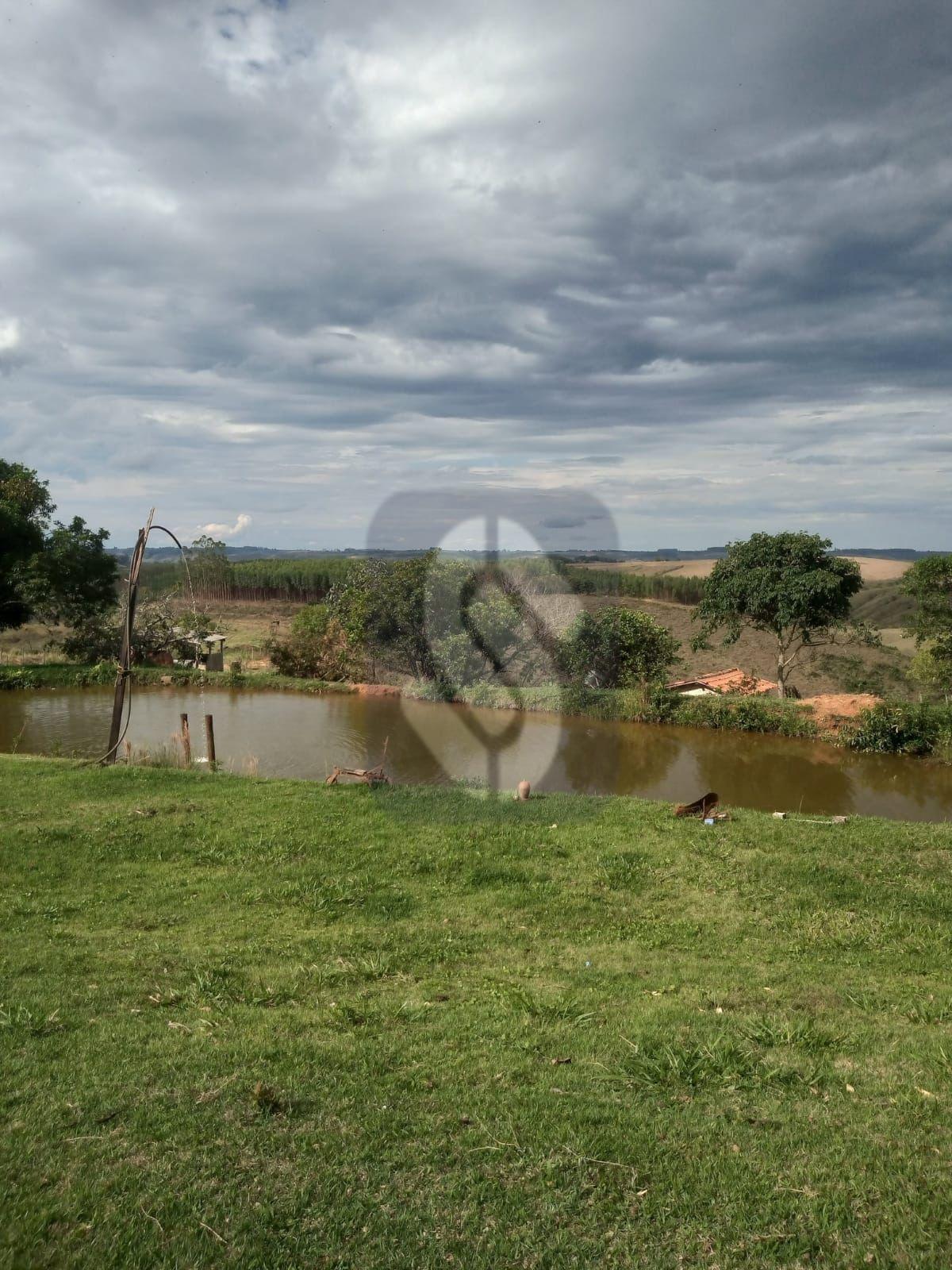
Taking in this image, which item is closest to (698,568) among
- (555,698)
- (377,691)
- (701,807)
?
(555,698)

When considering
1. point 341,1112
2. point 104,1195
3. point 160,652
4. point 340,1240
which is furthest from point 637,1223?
point 160,652

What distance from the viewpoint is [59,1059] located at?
3885mm

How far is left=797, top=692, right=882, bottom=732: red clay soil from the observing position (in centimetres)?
1850

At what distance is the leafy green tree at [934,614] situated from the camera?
20594mm

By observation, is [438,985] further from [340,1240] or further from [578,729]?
[578,729]

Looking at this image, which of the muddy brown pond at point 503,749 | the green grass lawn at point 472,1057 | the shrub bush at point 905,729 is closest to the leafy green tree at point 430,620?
the muddy brown pond at point 503,749

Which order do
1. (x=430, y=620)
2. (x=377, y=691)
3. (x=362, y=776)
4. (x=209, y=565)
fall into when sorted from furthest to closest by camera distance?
(x=209, y=565) < (x=377, y=691) < (x=430, y=620) < (x=362, y=776)

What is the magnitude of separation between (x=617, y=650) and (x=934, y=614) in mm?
8183

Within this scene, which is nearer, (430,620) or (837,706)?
(837,706)

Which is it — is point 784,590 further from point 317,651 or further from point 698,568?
point 698,568

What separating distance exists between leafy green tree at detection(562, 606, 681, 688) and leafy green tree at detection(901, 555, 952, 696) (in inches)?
249

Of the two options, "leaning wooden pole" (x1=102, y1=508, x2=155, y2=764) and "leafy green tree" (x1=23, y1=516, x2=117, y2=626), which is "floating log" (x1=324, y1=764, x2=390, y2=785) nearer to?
"leaning wooden pole" (x1=102, y1=508, x2=155, y2=764)

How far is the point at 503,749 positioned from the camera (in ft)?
59.5

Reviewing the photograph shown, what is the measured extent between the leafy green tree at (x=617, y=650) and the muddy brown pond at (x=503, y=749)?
203cm
